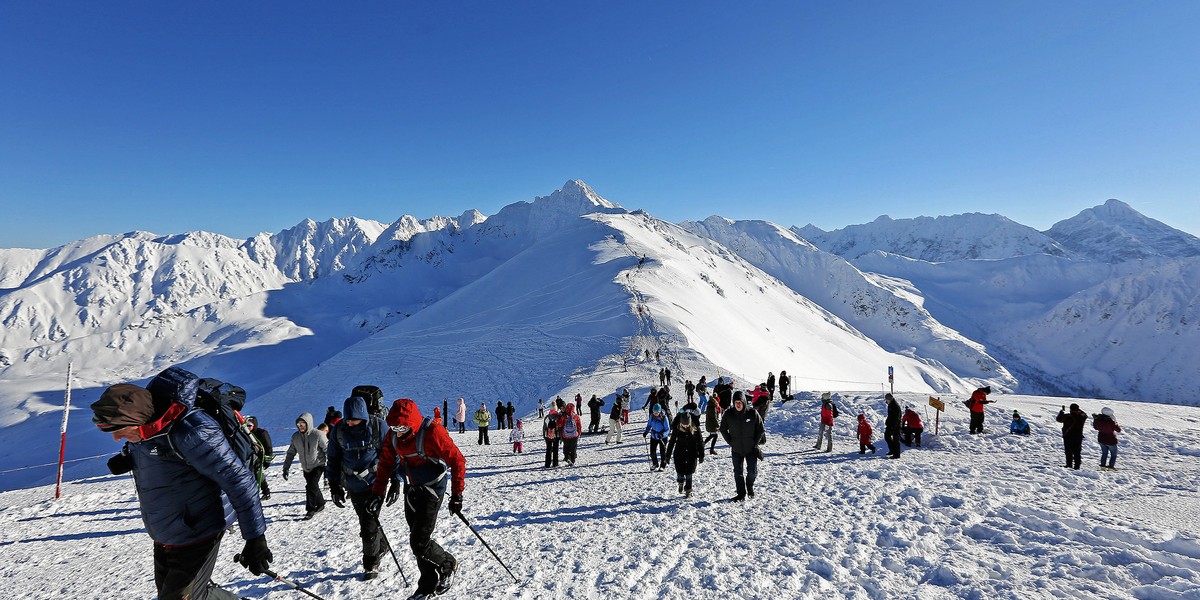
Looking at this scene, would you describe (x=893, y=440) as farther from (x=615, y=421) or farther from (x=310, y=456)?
(x=310, y=456)

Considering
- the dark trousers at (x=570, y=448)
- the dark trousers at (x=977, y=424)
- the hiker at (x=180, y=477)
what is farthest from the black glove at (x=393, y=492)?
the dark trousers at (x=977, y=424)

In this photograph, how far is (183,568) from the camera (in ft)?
12.9

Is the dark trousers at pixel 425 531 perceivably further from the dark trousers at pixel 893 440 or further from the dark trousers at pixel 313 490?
the dark trousers at pixel 893 440

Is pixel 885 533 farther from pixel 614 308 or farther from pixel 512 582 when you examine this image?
pixel 614 308

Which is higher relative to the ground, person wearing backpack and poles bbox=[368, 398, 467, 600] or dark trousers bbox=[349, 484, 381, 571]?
person wearing backpack and poles bbox=[368, 398, 467, 600]

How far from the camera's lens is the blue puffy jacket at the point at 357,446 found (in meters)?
6.49

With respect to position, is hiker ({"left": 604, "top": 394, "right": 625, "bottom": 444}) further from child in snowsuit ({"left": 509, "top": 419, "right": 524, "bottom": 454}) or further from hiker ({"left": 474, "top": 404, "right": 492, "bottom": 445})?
hiker ({"left": 474, "top": 404, "right": 492, "bottom": 445})

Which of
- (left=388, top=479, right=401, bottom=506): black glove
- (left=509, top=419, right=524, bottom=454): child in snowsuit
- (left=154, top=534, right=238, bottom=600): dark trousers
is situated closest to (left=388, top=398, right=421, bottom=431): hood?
(left=388, top=479, right=401, bottom=506): black glove

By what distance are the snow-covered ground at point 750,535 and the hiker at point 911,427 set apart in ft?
5.36

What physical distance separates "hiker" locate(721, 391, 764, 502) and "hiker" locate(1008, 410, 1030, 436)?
1118cm

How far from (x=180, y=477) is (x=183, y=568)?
0.81m

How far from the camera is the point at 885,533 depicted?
776 centimetres

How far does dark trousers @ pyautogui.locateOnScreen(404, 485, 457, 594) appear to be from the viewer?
559cm

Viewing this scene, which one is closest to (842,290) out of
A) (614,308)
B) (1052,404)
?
(614,308)
